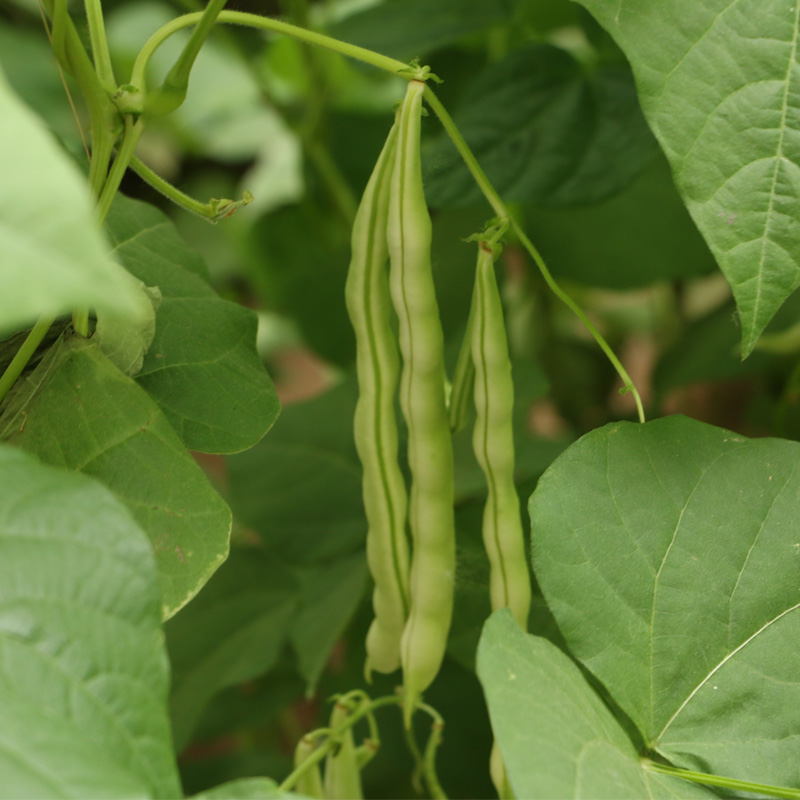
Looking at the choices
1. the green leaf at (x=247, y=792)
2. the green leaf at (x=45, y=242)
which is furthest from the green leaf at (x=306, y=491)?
the green leaf at (x=45, y=242)

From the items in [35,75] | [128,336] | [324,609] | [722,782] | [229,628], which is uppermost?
[35,75]

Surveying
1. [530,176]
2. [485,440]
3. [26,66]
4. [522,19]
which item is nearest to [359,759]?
[485,440]

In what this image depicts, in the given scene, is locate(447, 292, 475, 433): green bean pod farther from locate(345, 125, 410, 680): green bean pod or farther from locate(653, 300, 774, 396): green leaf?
locate(653, 300, 774, 396): green leaf

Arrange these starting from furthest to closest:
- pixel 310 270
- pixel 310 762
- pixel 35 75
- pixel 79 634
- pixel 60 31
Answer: pixel 35 75 < pixel 310 270 < pixel 310 762 < pixel 60 31 < pixel 79 634

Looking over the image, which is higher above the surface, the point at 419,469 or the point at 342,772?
the point at 419,469

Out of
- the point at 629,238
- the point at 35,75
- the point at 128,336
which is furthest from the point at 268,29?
the point at 35,75

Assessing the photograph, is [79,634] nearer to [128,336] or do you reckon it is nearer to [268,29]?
[128,336]

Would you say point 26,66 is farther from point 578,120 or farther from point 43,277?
point 43,277
